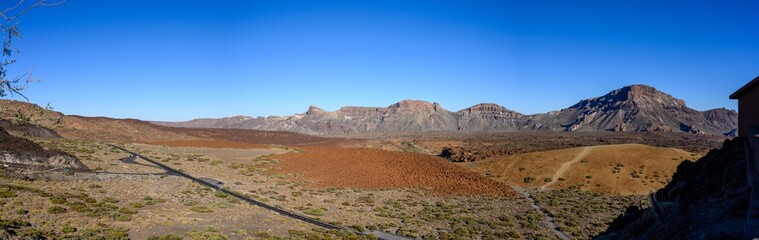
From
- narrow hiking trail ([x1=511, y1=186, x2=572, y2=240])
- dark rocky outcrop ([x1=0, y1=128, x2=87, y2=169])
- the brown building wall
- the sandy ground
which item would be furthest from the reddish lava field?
the brown building wall

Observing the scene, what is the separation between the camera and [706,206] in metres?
8.47

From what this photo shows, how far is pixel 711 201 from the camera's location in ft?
28.3

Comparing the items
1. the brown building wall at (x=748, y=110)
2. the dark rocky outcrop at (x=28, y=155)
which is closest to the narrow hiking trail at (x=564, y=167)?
the brown building wall at (x=748, y=110)

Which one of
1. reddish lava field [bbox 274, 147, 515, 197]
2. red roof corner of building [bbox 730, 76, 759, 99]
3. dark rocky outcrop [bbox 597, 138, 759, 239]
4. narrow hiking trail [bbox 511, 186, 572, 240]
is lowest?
narrow hiking trail [bbox 511, 186, 572, 240]

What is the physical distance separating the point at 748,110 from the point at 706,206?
5.44m

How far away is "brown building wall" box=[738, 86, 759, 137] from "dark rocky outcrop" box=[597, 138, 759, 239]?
726 mm

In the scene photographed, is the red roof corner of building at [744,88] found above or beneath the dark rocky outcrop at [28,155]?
above

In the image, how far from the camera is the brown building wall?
11.3m

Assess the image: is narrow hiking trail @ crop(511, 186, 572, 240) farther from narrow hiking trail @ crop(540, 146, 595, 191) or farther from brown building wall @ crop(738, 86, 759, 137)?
brown building wall @ crop(738, 86, 759, 137)

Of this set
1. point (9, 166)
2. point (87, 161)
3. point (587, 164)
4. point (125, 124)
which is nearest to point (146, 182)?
point (9, 166)

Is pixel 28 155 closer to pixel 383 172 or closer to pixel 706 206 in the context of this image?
pixel 383 172

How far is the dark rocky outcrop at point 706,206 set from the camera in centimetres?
716

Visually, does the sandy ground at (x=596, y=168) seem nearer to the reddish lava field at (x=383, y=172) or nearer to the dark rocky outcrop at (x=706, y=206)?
the reddish lava field at (x=383, y=172)

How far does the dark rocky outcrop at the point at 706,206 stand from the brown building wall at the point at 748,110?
0.73 metres
